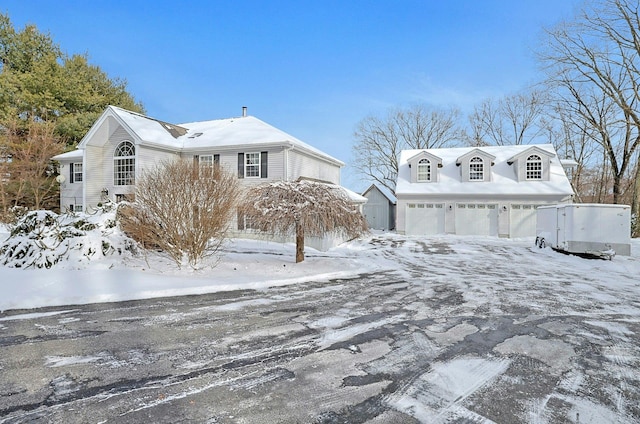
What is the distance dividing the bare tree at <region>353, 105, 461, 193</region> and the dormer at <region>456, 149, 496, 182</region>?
464 inches

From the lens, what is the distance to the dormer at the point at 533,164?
21.5m

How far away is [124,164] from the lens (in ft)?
60.7

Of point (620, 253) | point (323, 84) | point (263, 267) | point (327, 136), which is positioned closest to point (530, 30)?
point (323, 84)

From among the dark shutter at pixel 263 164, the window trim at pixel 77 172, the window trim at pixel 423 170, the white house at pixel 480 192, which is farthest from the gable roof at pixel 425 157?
the window trim at pixel 77 172

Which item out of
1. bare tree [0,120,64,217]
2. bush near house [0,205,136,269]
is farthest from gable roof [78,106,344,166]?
bush near house [0,205,136,269]

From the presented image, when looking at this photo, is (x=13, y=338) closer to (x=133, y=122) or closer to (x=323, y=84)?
(x=133, y=122)

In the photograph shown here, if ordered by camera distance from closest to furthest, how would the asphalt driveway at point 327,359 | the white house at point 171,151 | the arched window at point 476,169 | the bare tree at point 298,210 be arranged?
the asphalt driveway at point 327,359, the bare tree at point 298,210, the white house at point 171,151, the arched window at point 476,169

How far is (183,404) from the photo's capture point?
9.40 feet

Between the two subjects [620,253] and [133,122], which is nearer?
[620,253]

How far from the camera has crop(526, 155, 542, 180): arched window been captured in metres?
21.7

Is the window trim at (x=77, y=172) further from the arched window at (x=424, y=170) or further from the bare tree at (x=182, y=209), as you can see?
the arched window at (x=424, y=170)

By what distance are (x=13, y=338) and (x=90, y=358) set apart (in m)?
1.44

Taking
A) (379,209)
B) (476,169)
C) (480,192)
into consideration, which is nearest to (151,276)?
(480,192)

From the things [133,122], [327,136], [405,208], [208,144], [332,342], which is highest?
[327,136]
